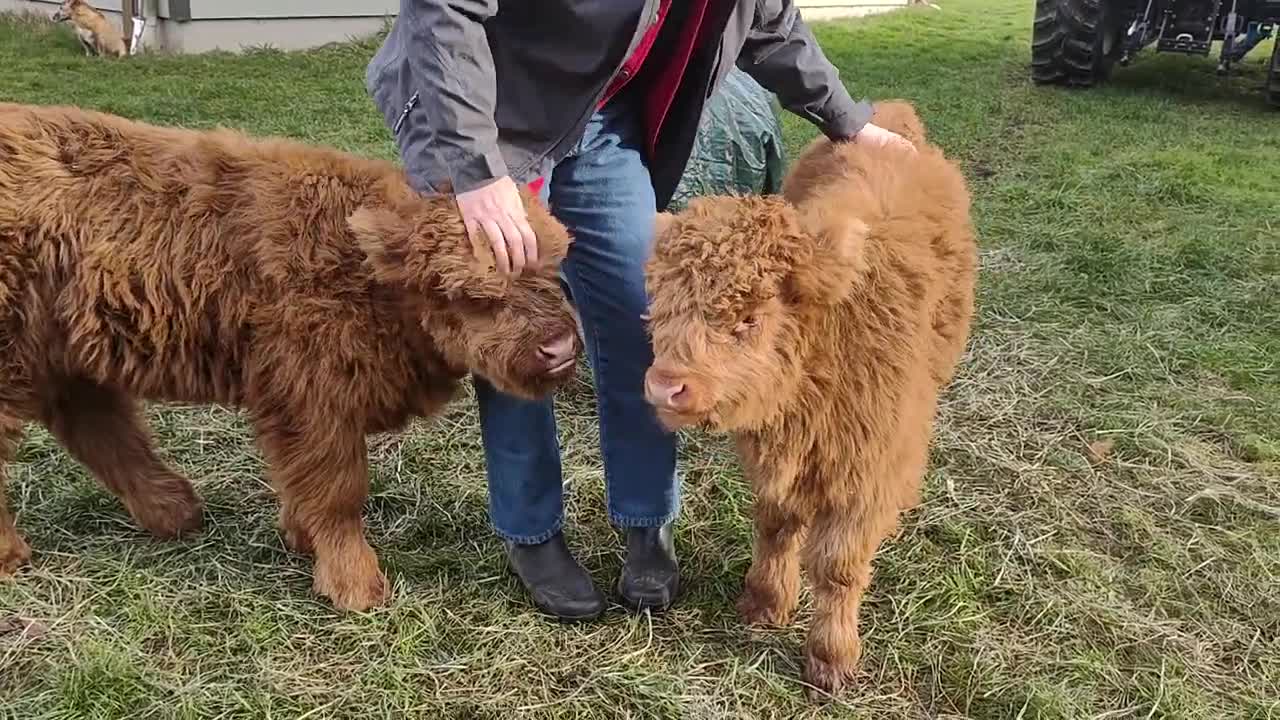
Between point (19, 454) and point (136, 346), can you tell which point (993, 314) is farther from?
point (19, 454)

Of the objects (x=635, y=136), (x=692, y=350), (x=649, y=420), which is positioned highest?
(x=635, y=136)

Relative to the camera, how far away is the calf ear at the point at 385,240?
9.39 feet

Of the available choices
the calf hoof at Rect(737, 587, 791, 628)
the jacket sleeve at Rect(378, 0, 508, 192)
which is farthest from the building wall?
the calf hoof at Rect(737, 587, 791, 628)

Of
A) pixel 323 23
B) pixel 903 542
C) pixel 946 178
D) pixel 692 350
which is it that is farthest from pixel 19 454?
pixel 323 23

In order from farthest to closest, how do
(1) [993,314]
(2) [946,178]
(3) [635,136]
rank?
(1) [993,314] < (2) [946,178] < (3) [635,136]

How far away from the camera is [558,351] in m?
2.89

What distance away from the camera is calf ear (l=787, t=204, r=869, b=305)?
2.55m

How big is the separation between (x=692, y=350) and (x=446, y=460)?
6.65ft

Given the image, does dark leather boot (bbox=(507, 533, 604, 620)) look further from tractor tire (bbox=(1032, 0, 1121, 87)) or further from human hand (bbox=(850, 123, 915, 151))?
tractor tire (bbox=(1032, 0, 1121, 87))

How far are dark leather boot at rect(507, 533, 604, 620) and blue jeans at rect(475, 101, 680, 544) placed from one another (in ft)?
0.17

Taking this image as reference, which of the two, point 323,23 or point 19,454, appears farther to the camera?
point 323,23

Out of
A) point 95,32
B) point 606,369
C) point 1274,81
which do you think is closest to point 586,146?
point 606,369

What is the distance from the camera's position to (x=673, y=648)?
3.23 metres

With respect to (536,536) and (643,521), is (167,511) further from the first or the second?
(643,521)
